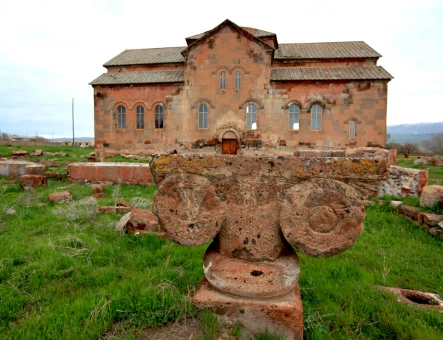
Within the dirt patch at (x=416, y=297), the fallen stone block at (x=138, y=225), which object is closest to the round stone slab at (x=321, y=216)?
the dirt patch at (x=416, y=297)

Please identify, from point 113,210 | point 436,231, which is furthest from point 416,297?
point 113,210

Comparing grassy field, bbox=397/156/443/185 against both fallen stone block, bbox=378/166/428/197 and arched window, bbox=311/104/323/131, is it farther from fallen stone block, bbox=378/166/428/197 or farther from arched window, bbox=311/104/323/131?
arched window, bbox=311/104/323/131

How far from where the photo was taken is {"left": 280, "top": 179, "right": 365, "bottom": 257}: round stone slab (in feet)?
5.80

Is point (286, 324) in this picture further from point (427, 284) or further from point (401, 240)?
point (401, 240)

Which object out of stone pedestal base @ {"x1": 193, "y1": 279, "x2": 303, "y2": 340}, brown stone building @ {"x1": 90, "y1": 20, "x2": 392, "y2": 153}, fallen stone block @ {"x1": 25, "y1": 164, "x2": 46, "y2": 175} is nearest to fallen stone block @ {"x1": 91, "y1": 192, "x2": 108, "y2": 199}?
fallen stone block @ {"x1": 25, "y1": 164, "x2": 46, "y2": 175}

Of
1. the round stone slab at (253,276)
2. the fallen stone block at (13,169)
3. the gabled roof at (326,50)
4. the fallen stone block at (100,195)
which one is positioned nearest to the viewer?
the round stone slab at (253,276)

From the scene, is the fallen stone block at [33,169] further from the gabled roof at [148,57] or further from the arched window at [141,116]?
the gabled roof at [148,57]

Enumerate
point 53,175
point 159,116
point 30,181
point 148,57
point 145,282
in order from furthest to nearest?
point 148,57
point 159,116
point 53,175
point 30,181
point 145,282

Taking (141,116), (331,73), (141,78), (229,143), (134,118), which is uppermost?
(141,78)

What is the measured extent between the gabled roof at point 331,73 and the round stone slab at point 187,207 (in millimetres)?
13766

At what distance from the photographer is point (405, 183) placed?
20.3 ft

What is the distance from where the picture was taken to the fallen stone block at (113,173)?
7.70m

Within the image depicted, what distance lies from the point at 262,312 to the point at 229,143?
13587mm

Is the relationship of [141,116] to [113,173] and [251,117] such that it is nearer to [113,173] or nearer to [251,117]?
[251,117]
